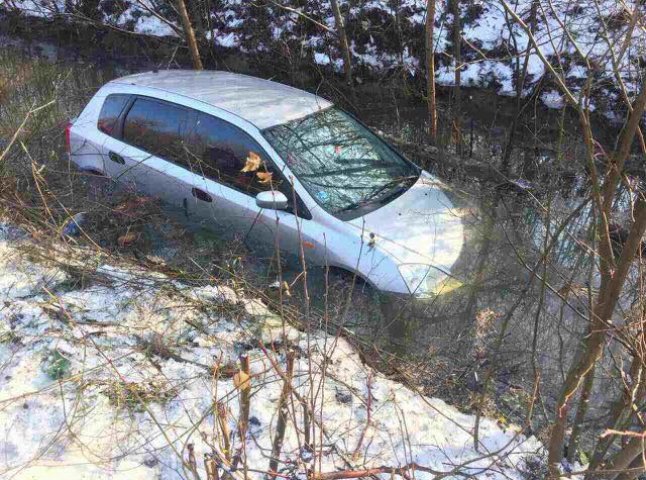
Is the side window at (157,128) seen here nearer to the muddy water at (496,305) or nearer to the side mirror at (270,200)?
the muddy water at (496,305)

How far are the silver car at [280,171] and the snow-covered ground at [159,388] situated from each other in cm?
73

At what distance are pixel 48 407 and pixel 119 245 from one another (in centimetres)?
185

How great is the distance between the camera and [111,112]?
17.8 feet

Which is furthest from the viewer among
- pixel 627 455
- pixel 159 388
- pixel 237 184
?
pixel 237 184

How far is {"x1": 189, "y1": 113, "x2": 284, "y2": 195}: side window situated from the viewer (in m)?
4.68

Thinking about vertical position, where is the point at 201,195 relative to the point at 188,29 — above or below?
below

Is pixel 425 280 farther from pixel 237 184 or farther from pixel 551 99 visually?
pixel 551 99

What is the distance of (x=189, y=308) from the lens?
412 cm

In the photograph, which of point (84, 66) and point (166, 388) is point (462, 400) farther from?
point (84, 66)

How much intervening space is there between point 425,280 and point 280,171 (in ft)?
4.64

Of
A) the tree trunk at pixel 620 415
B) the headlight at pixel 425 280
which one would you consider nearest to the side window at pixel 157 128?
the headlight at pixel 425 280

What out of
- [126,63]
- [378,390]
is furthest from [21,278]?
[126,63]

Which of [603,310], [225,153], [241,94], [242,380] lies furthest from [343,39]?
[242,380]

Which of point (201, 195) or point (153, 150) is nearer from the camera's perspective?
point (201, 195)
